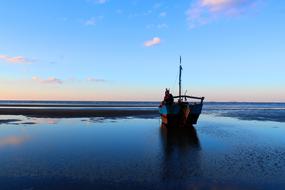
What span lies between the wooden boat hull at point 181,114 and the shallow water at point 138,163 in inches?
365

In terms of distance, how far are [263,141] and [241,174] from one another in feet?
34.7

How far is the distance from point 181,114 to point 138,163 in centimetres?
1966

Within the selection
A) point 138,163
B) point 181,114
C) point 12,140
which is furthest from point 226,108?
point 138,163

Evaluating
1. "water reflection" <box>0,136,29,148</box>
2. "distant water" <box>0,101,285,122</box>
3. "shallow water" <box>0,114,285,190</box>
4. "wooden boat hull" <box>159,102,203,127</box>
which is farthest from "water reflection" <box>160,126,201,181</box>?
"distant water" <box>0,101,285,122</box>

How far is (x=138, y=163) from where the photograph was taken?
14.9 metres

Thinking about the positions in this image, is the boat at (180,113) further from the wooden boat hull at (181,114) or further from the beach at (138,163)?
the beach at (138,163)

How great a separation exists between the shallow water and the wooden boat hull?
9.28 meters

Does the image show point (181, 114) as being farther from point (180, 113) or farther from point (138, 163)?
point (138, 163)

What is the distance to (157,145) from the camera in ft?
68.8

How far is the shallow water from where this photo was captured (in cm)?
1154

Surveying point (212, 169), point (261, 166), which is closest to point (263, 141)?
point (261, 166)

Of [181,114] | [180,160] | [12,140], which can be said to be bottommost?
[180,160]

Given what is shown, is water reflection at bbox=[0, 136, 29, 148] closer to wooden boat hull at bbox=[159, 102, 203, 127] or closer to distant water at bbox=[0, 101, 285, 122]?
wooden boat hull at bbox=[159, 102, 203, 127]

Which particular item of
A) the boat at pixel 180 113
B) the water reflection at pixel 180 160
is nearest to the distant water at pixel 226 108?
the boat at pixel 180 113
